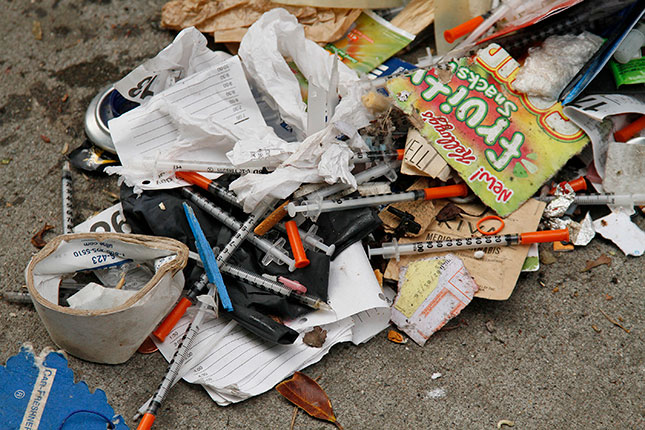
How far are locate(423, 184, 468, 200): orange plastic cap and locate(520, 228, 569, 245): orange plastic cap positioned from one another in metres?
0.26

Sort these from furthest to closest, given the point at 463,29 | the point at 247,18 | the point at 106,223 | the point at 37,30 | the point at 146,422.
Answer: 1. the point at 37,30
2. the point at 247,18
3. the point at 463,29
4. the point at 106,223
5. the point at 146,422

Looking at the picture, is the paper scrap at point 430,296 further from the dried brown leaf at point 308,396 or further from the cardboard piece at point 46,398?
the cardboard piece at point 46,398

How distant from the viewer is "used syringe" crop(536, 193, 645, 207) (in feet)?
6.98

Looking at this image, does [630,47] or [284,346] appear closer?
[284,346]

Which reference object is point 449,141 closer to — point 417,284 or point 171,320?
point 417,284

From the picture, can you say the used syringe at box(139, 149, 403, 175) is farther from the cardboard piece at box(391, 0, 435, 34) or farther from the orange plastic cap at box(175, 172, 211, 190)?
the cardboard piece at box(391, 0, 435, 34)

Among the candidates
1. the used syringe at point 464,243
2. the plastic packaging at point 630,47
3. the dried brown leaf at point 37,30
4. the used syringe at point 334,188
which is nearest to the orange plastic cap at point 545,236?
the used syringe at point 464,243

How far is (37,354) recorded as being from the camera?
1887 mm

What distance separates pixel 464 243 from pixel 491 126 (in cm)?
47

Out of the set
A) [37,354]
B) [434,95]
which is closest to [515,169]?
[434,95]

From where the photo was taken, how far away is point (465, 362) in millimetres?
1892

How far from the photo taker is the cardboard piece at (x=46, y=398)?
1749 millimetres

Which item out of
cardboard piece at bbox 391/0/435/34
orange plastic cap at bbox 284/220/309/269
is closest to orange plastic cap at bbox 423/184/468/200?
orange plastic cap at bbox 284/220/309/269

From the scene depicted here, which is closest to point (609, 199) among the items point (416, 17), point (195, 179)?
point (416, 17)
